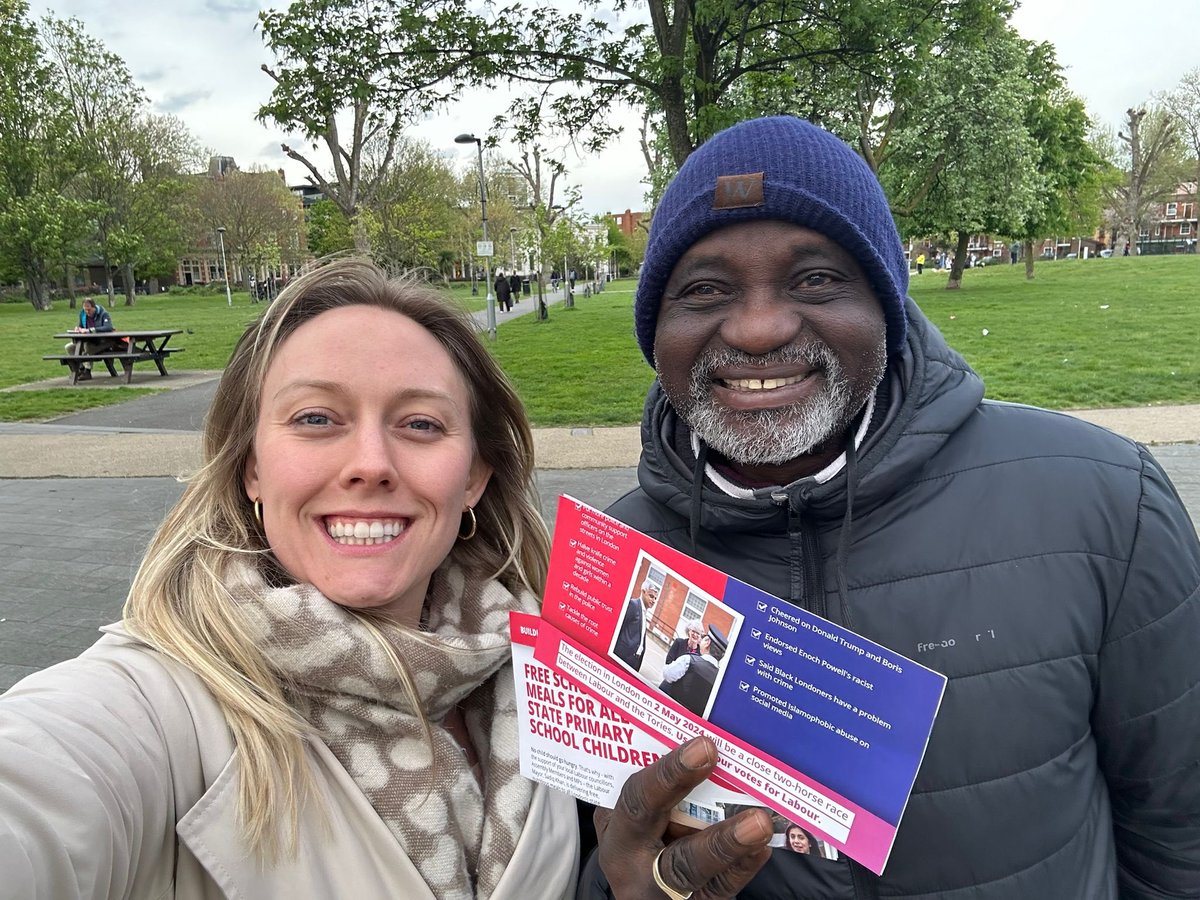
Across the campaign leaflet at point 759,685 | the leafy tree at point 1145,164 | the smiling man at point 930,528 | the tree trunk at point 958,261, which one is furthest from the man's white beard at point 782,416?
the leafy tree at point 1145,164

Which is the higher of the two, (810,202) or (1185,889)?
(810,202)

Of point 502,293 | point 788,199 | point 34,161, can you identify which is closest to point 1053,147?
point 502,293

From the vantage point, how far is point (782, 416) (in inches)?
60.8

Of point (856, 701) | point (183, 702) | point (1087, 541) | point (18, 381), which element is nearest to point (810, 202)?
point (1087, 541)

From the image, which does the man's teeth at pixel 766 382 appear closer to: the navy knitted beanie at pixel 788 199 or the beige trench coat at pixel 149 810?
the navy knitted beanie at pixel 788 199

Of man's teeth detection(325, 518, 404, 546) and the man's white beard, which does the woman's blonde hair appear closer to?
man's teeth detection(325, 518, 404, 546)

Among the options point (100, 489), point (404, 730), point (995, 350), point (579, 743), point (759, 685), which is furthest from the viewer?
point (995, 350)

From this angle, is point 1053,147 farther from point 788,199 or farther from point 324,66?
point 788,199

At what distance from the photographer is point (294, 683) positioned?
147 cm

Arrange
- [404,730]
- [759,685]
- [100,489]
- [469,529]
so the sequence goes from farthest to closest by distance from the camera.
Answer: [100,489] → [469,529] → [404,730] → [759,685]

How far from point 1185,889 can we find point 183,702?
189 centimetres

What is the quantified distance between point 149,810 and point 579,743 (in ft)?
2.20

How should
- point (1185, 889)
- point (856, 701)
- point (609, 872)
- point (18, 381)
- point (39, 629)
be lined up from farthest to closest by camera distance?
point (18, 381), point (39, 629), point (1185, 889), point (609, 872), point (856, 701)

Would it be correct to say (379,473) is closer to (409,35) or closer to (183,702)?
(183,702)
